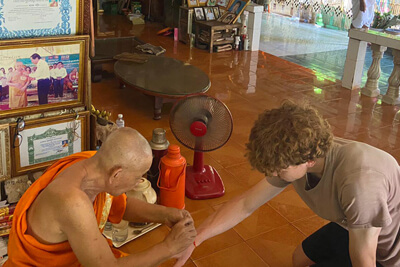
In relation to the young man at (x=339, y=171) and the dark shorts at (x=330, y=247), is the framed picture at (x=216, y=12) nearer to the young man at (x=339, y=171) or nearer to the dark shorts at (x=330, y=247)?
the dark shorts at (x=330, y=247)

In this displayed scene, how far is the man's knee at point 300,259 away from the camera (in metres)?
2.99

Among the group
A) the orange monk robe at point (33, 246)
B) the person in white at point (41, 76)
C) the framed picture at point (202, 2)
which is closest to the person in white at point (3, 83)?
the person in white at point (41, 76)

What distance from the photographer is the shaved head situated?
2.03 m

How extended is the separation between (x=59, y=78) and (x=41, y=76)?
135mm

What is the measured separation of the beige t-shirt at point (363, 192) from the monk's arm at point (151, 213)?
718 millimetres

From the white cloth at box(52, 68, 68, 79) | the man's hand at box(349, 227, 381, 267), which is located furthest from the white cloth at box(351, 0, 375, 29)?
the man's hand at box(349, 227, 381, 267)

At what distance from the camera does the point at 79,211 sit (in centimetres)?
200

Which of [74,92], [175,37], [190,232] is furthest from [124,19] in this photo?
[190,232]

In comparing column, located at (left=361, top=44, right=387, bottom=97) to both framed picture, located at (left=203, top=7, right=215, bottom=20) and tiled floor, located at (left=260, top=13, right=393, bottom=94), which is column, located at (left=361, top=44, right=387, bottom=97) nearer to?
tiled floor, located at (left=260, top=13, right=393, bottom=94)

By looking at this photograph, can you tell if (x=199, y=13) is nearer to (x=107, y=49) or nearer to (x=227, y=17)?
(x=227, y=17)

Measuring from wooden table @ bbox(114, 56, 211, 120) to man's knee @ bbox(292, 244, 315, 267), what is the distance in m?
2.72

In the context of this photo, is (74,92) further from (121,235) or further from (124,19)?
(124,19)

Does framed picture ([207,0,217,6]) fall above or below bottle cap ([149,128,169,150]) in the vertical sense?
above

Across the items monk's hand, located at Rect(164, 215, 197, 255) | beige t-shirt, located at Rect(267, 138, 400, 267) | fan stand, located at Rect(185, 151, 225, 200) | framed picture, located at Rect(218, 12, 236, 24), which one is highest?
framed picture, located at Rect(218, 12, 236, 24)
